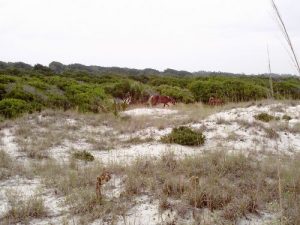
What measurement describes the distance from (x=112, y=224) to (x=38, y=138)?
188 inches

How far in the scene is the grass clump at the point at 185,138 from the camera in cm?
789

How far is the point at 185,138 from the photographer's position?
792 centimetres

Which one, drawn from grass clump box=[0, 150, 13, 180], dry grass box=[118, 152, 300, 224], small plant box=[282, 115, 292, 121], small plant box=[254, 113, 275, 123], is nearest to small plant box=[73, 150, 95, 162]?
grass clump box=[0, 150, 13, 180]

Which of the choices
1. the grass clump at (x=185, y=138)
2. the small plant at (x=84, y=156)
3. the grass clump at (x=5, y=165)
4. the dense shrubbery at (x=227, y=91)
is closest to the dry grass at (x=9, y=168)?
the grass clump at (x=5, y=165)

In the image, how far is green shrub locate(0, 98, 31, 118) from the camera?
38.4 feet

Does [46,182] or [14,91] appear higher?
[14,91]

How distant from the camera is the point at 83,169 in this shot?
20.4ft

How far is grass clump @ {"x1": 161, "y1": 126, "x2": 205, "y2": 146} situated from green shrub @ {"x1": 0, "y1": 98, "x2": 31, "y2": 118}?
16.8ft

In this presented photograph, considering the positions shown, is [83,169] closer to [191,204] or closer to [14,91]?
[191,204]

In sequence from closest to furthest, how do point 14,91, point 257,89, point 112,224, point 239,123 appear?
1. point 112,224
2. point 239,123
3. point 14,91
4. point 257,89

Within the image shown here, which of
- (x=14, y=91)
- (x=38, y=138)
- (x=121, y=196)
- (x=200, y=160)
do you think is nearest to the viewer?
(x=121, y=196)

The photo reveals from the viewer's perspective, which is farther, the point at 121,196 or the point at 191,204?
the point at 121,196

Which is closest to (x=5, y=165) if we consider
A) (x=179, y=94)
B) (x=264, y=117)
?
(x=264, y=117)

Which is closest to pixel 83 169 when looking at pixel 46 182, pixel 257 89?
pixel 46 182
